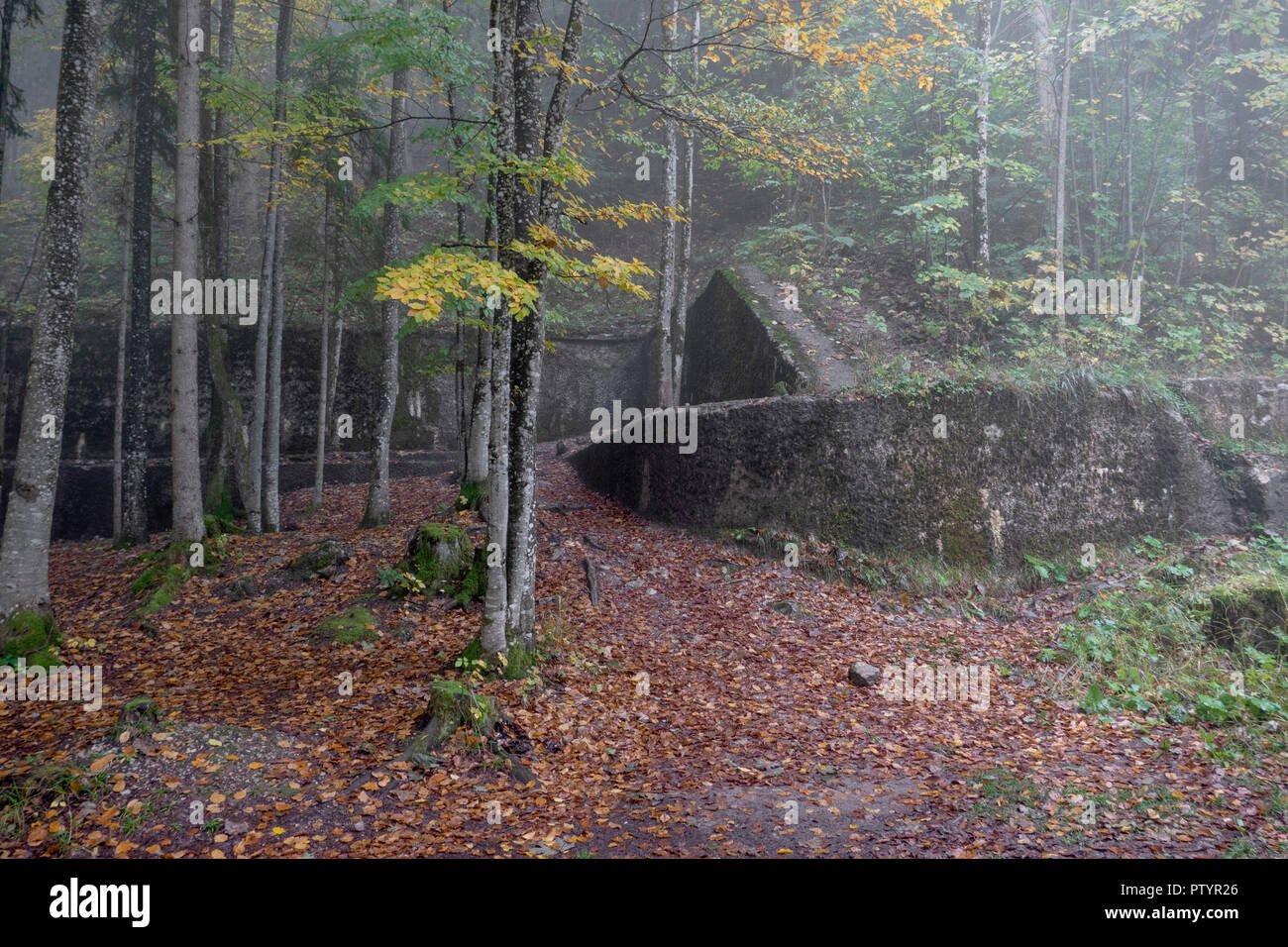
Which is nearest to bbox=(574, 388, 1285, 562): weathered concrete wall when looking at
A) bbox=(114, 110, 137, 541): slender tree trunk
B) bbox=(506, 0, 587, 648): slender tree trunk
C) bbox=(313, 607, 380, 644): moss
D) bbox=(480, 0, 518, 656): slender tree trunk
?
bbox=(506, 0, 587, 648): slender tree trunk

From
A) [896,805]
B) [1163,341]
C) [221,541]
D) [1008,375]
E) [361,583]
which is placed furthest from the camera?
[1163,341]

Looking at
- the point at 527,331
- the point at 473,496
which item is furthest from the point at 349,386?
the point at 527,331

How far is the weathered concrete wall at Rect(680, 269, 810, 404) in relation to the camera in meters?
13.1

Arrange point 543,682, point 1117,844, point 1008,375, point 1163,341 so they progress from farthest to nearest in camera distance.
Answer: point 1163,341 → point 1008,375 → point 543,682 → point 1117,844

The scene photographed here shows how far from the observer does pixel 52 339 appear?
7.12 meters

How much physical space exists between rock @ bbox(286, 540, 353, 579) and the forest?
0.25ft

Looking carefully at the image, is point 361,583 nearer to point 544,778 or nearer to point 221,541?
point 221,541

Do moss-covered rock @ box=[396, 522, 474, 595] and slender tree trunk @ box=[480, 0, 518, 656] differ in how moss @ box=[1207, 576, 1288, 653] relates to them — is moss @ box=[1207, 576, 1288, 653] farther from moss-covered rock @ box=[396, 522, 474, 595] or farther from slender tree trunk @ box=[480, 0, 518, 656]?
moss-covered rock @ box=[396, 522, 474, 595]

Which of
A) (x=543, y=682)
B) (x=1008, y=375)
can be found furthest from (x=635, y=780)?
(x=1008, y=375)

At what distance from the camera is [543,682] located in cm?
717

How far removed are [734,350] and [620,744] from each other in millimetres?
10427

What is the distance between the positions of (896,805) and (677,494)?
7.26m

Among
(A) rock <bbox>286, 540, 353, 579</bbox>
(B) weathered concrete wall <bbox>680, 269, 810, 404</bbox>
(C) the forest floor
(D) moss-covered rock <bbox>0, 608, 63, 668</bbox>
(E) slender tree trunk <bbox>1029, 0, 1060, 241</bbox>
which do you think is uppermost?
(E) slender tree trunk <bbox>1029, 0, 1060, 241</bbox>

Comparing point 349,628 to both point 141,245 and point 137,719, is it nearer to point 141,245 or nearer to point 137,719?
point 137,719
